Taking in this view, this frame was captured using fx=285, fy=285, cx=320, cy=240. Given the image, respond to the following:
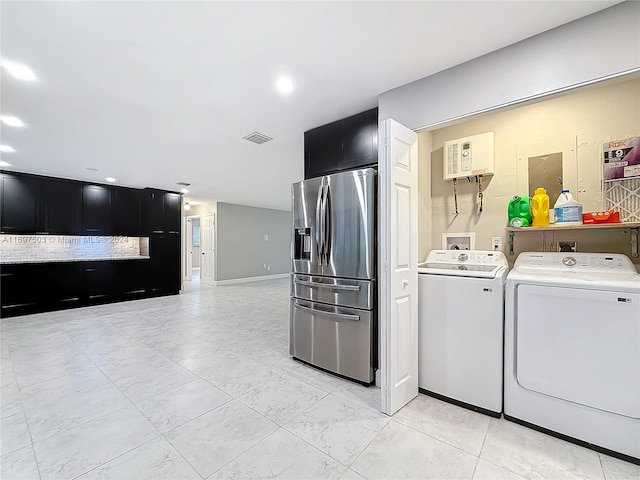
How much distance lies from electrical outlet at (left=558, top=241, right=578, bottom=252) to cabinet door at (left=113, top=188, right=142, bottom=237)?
7.26 m

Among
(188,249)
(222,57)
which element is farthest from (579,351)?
(188,249)

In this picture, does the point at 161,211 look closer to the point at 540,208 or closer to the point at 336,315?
the point at 336,315

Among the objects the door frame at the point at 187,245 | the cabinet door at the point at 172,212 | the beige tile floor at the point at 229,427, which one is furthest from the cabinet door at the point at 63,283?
the door frame at the point at 187,245

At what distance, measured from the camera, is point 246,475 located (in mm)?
1494

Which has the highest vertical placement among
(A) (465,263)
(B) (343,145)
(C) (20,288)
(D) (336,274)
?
(B) (343,145)

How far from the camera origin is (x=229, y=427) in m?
1.89

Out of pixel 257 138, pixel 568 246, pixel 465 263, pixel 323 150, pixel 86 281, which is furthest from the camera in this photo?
pixel 86 281

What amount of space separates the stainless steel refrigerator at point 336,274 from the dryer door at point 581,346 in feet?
3.57

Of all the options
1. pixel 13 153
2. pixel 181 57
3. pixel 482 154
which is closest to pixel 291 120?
pixel 181 57

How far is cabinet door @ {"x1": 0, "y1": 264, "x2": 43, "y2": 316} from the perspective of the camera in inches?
188

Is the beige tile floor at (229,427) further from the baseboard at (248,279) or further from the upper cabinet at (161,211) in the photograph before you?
the baseboard at (248,279)

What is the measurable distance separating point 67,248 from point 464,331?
7.19 meters

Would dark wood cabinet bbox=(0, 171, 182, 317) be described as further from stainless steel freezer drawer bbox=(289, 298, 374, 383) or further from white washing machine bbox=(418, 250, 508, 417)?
white washing machine bbox=(418, 250, 508, 417)

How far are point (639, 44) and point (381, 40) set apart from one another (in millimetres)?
1307
